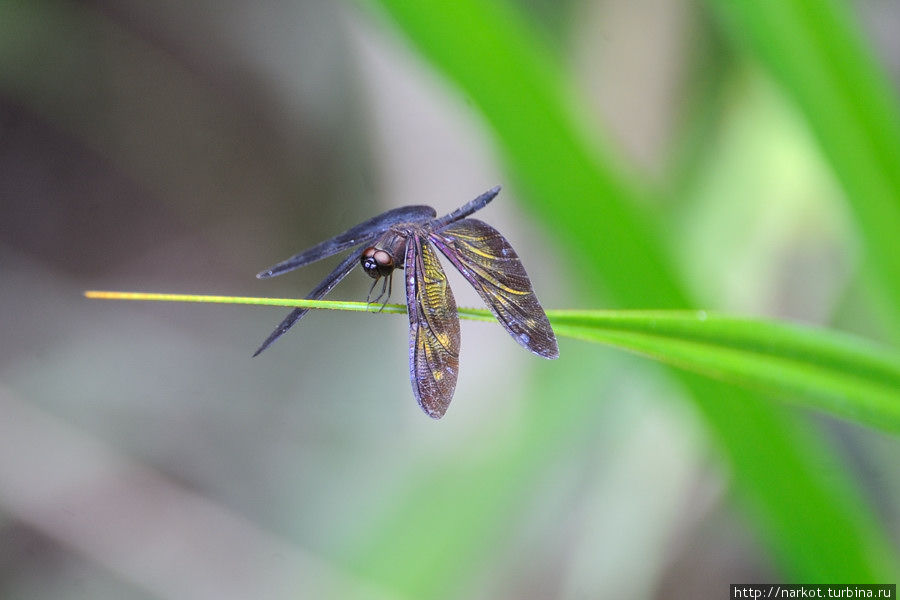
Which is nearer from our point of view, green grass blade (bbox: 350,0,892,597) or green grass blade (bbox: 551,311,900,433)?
green grass blade (bbox: 551,311,900,433)

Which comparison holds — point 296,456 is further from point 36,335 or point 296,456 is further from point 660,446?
point 660,446

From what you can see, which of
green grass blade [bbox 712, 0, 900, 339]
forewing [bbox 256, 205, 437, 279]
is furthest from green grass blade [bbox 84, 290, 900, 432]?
green grass blade [bbox 712, 0, 900, 339]

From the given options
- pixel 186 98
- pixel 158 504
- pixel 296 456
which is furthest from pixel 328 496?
pixel 186 98

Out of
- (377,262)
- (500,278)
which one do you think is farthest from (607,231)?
(377,262)

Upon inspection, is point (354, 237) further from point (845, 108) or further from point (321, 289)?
point (845, 108)

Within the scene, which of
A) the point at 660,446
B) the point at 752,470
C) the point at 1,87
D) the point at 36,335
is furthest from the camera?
the point at 36,335

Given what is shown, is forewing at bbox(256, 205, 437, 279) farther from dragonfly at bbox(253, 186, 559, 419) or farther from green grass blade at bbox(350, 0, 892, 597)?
green grass blade at bbox(350, 0, 892, 597)

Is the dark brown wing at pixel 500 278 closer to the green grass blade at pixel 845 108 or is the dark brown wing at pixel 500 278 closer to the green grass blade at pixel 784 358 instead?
the green grass blade at pixel 784 358
